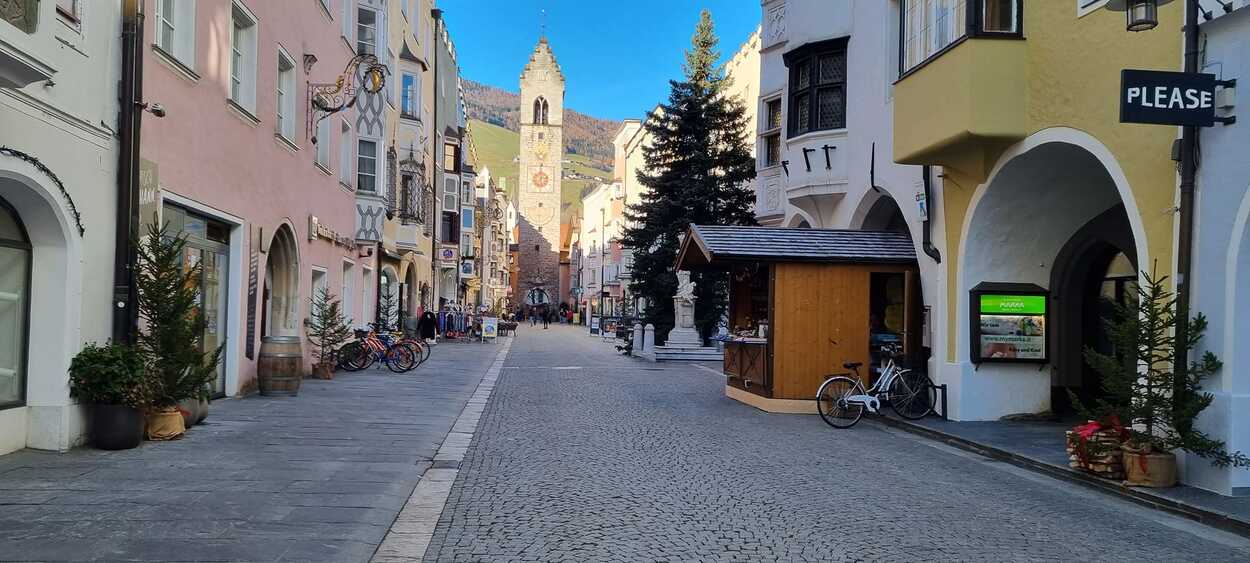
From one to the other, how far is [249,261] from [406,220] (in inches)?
656

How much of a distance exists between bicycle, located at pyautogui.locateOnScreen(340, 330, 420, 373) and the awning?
7.95m

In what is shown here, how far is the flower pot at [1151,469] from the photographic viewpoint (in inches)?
339

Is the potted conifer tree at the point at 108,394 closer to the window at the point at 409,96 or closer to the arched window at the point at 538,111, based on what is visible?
the window at the point at 409,96

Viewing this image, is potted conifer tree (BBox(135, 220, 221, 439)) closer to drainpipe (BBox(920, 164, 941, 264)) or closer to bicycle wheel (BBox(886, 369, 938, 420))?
bicycle wheel (BBox(886, 369, 938, 420))

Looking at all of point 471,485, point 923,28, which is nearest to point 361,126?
A: point 923,28

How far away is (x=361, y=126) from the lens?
23734 millimetres

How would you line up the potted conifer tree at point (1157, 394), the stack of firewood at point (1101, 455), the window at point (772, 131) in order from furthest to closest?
the window at point (772, 131) < the stack of firewood at point (1101, 455) < the potted conifer tree at point (1157, 394)

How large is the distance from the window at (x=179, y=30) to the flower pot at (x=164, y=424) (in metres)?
4.02

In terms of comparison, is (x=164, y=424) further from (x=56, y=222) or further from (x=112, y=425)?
(x=56, y=222)

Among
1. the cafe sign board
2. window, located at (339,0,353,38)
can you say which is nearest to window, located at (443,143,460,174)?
window, located at (339,0,353,38)

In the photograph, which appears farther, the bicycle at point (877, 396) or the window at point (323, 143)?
the window at point (323, 143)

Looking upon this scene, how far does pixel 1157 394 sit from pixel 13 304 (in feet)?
32.9

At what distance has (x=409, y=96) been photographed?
3088 cm

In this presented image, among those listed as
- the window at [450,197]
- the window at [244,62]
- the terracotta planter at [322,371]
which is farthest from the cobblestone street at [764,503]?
the window at [450,197]
